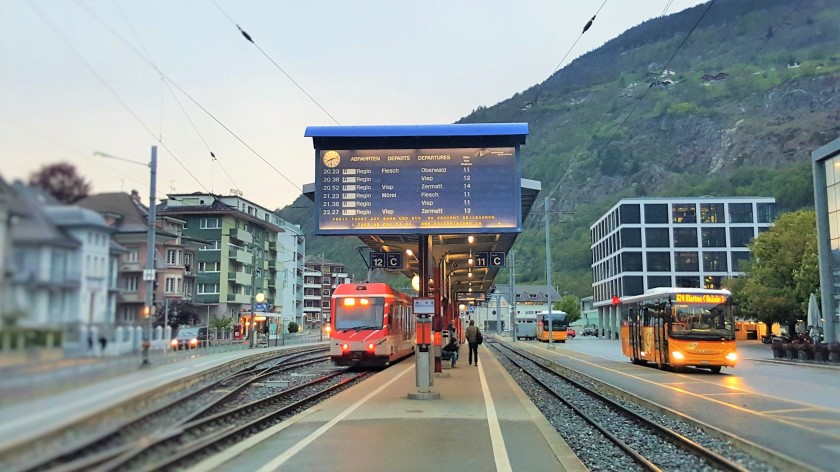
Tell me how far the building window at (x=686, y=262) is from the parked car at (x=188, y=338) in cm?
8611

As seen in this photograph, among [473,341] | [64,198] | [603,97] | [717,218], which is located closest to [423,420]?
[64,198]

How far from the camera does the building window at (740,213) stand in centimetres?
8500

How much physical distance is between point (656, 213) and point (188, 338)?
87.2m

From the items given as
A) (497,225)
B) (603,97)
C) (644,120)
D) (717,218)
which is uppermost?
(603,97)

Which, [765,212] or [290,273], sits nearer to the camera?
[290,273]

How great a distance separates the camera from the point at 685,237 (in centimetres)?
8594

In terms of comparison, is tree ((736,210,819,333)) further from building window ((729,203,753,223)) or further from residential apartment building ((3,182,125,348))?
residential apartment building ((3,182,125,348))

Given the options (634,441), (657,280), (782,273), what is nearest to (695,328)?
(634,441)

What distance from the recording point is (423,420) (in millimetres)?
11812

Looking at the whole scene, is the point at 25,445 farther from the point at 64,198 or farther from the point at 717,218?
the point at 717,218

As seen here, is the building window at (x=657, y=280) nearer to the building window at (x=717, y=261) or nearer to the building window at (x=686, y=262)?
the building window at (x=686, y=262)

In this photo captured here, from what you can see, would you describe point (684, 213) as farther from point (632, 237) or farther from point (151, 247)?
point (151, 247)

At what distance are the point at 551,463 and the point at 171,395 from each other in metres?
5.79

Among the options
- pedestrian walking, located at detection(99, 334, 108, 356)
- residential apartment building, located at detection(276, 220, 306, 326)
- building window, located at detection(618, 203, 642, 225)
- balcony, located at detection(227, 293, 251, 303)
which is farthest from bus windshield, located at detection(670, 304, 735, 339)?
building window, located at detection(618, 203, 642, 225)
